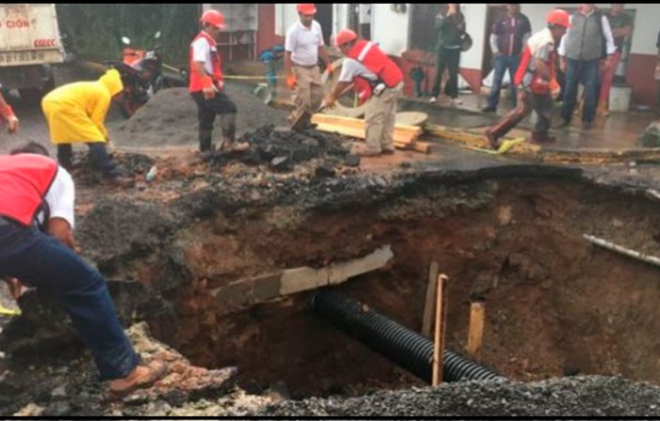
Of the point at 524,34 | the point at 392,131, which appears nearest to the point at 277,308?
the point at 392,131

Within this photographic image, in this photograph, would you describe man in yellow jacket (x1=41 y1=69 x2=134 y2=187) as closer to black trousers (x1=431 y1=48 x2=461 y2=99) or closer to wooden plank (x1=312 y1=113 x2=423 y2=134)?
wooden plank (x1=312 y1=113 x2=423 y2=134)

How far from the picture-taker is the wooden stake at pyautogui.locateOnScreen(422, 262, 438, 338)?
26.0 feet

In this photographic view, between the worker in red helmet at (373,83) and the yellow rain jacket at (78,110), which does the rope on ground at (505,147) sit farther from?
the yellow rain jacket at (78,110)

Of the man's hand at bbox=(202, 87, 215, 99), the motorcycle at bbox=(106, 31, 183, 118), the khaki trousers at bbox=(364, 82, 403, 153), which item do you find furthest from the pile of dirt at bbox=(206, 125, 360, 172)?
the motorcycle at bbox=(106, 31, 183, 118)

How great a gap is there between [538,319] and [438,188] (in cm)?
215

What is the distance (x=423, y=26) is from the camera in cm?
1334

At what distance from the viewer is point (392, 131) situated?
29.0 feet

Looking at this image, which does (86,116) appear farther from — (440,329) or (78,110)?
(440,329)

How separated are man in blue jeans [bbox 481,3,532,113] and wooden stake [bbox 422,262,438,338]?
419cm

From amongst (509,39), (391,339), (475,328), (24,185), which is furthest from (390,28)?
(24,185)

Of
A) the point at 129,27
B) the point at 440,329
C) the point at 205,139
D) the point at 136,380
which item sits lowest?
the point at 440,329

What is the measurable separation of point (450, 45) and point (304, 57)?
3153 mm

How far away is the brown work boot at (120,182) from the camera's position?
7367 millimetres

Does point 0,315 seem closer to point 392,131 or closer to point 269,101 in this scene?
point 392,131
